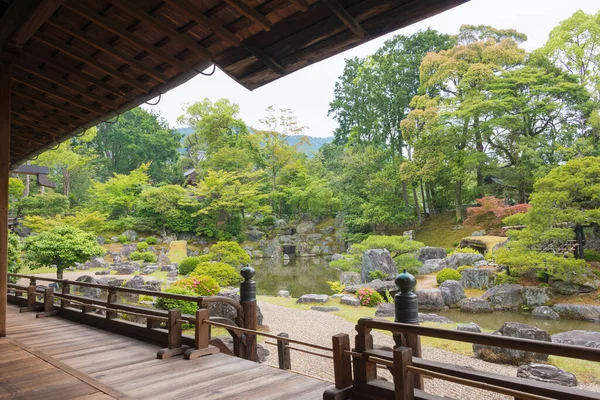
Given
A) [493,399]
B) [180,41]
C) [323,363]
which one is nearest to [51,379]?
[180,41]

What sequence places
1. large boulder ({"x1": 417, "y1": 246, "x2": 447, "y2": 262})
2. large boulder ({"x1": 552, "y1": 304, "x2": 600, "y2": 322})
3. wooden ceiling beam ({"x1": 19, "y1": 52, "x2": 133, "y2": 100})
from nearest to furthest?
wooden ceiling beam ({"x1": 19, "y1": 52, "x2": 133, "y2": 100})
large boulder ({"x1": 552, "y1": 304, "x2": 600, "y2": 322})
large boulder ({"x1": 417, "y1": 246, "x2": 447, "y2": 262})

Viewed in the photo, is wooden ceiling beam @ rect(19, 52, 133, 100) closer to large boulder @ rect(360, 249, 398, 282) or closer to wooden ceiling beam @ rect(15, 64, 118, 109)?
wooden ceiling beam @ rect(15, 64, 118, 109)

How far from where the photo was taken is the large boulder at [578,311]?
8078mm

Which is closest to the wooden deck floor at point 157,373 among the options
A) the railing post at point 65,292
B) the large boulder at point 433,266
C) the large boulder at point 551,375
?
the railing post at point 65,292

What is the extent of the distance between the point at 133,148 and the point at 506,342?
30.6 m

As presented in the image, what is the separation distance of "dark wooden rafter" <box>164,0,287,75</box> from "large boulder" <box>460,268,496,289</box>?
34.7 feet

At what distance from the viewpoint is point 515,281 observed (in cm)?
1028

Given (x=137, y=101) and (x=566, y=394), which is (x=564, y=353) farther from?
(x=137, y=101)

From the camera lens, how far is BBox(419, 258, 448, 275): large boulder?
43.1ft

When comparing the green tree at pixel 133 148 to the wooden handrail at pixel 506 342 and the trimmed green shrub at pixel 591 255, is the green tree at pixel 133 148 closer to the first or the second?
the trimmed green shrub at pixel 591 255

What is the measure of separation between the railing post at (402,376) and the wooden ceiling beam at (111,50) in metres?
2.54

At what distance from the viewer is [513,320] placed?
830 cm

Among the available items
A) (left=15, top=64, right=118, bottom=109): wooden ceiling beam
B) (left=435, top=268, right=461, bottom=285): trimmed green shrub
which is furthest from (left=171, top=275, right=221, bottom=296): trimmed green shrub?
(left=435, top=268, right=461, bottom=285): trimmed green shrub

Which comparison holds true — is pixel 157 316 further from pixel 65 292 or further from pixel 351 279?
pixel 351 279
